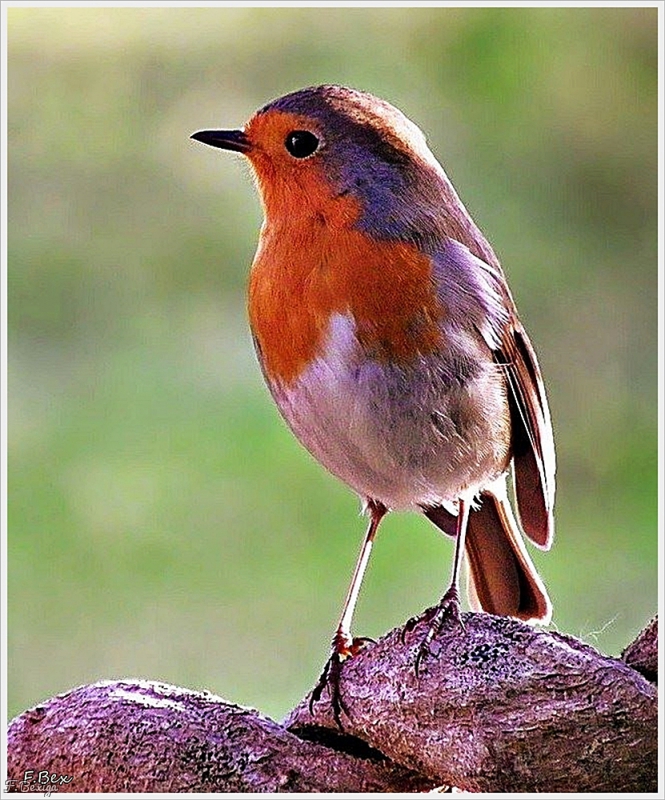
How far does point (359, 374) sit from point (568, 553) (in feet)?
5.56

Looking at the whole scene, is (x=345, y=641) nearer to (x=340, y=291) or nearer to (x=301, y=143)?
(x=340, y=291)

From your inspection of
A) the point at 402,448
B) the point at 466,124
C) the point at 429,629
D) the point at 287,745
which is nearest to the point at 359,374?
the point at 402,448

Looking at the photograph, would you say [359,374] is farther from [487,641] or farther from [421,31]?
[421,31]

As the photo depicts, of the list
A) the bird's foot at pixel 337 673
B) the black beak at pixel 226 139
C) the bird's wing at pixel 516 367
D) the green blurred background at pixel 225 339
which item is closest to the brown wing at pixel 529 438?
the bird's wing at pixel 516 367

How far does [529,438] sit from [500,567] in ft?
0.76

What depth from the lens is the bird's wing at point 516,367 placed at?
77.7 inches

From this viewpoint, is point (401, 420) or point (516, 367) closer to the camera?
point (401, 420)

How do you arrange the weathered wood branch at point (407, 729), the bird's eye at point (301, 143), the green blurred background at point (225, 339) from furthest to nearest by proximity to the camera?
the green blurred background at point (225, 339) → the bird's eye at point (301, 143) → the weathered wood branch at point (407, 729)

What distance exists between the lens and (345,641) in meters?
2.06

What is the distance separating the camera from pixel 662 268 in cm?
220

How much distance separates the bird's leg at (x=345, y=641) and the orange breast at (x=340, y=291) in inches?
15.6

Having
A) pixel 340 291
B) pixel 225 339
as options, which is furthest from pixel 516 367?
pixel 225 339
